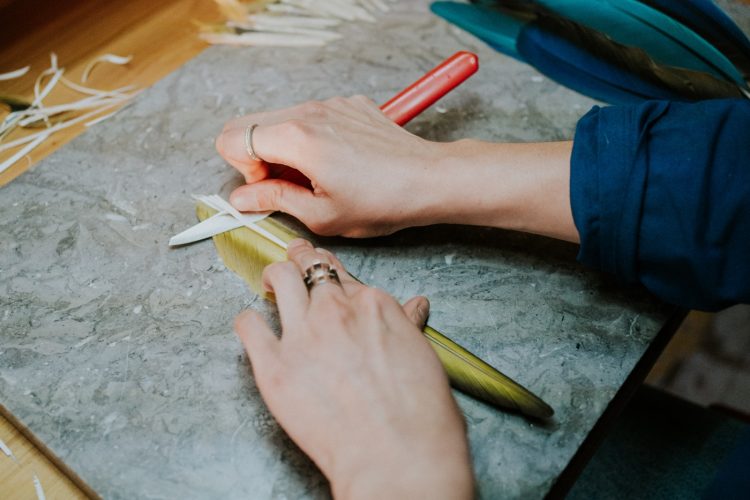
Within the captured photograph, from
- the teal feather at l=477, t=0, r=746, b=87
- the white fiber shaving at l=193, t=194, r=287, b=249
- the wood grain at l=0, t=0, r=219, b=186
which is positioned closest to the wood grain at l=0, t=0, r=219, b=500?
the wood grain at l=0, t=0, r=219, b=186

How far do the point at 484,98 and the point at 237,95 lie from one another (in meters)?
0.35

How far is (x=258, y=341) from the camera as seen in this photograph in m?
0.57

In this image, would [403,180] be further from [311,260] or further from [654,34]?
[654,34]

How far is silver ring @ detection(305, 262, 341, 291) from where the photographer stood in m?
0.60

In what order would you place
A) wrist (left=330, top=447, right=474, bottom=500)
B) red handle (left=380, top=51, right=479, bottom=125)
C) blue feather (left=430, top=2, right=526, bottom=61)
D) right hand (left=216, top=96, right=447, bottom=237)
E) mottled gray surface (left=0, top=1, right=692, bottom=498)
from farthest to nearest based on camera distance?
blue feather (left=430, top=2, right=526, bottom=61)
red handle (left=380, top=51, right=479, bottom=125)
right hand (left=216, top=96, right=447, bottom=237)
mottled gray surface (left=0, top=1, right=692, bottom=498)
wrist (left=330, top=447, right=474, bottom=500)

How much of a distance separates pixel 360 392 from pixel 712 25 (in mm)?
728

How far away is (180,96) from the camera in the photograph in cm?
90

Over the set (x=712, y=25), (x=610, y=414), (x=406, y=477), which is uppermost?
(x=712, y=25)

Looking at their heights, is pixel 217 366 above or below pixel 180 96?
below

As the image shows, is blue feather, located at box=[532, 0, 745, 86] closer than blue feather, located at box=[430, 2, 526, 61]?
Yes

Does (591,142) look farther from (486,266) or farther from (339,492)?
(339,492)

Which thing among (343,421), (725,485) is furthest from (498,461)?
(725,485)

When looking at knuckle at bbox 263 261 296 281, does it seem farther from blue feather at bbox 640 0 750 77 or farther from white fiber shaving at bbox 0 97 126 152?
blue feather at bbox 640 0 750 77

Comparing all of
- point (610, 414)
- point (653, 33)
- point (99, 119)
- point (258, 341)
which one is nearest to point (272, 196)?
point (258, 341)
